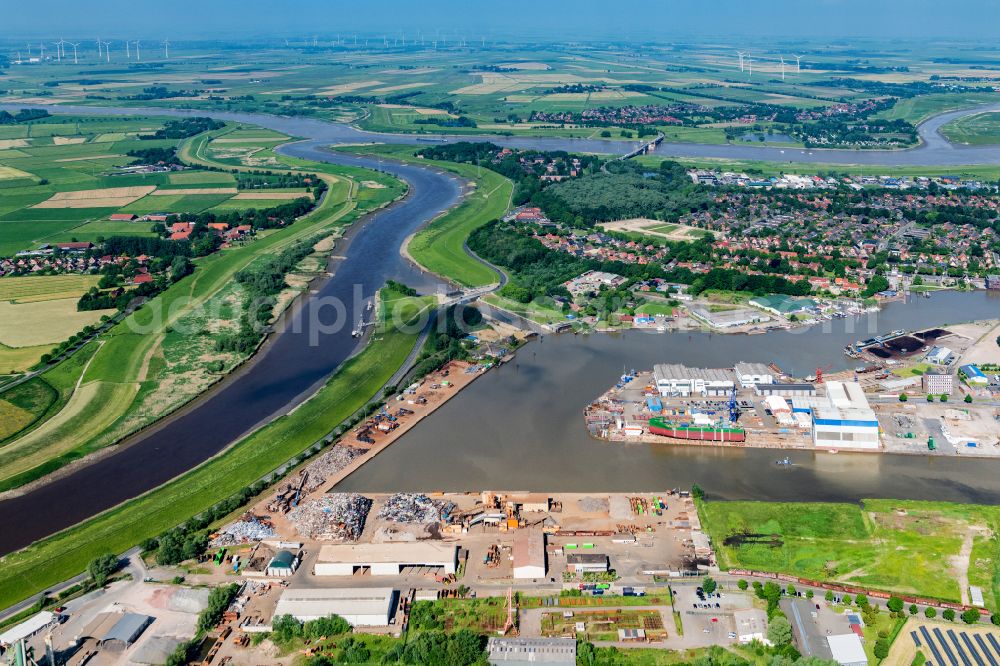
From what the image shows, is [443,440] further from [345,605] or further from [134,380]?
[134,380]

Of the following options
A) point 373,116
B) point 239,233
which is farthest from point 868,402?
point 373,116

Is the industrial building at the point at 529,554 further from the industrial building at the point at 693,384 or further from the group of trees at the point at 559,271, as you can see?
the group of trees at the point at 559,271

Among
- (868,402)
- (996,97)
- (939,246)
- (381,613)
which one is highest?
(996,97)

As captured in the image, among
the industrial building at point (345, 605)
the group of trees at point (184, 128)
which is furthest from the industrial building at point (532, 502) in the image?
the group of trees at point (184, 128)

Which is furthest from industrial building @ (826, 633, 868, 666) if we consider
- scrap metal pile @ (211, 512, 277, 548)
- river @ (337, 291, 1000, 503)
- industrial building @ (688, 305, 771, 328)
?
industrial building @ (688, 305, 771, 328)

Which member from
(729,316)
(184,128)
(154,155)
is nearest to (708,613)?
(729,316)

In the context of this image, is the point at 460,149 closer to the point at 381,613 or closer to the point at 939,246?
the point at 939,246
